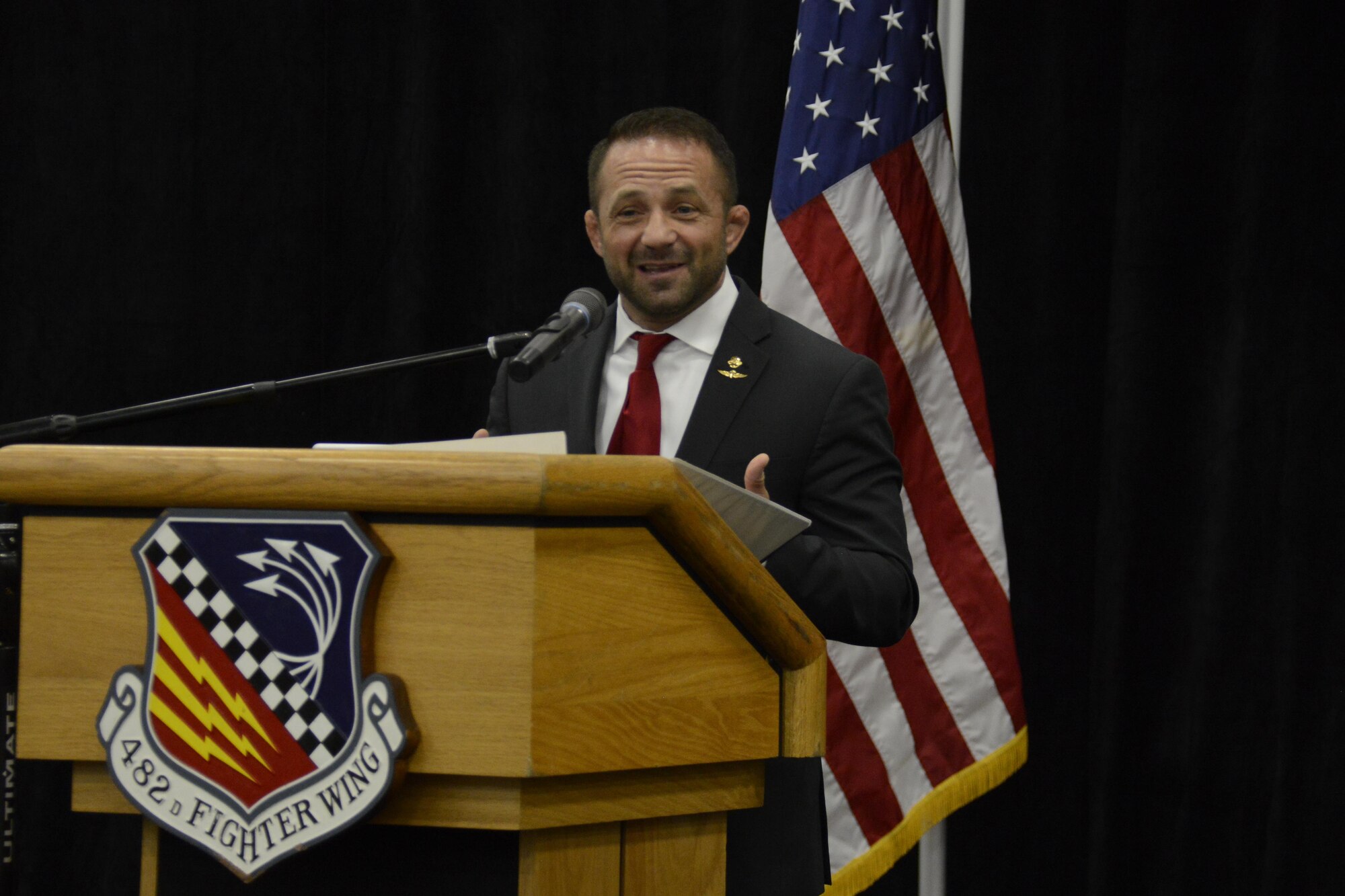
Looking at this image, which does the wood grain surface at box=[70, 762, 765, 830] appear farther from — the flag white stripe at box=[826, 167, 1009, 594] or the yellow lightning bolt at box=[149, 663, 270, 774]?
the flag white stripe at box=[826, 167, 1009, 594]

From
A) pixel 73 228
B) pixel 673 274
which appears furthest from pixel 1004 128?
pixel 73 228

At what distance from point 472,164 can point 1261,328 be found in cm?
172

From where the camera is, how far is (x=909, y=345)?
2617 mm

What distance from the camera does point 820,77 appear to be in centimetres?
262

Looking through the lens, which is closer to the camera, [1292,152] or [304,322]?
[1292,152]

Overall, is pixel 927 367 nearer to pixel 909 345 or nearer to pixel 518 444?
pixel 909 345

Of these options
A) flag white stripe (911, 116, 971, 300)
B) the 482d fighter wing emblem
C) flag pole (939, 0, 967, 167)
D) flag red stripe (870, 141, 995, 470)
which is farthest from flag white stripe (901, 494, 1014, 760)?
the 482d fighter wing emblem

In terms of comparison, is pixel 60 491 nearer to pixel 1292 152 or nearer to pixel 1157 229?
pixel 1157 229

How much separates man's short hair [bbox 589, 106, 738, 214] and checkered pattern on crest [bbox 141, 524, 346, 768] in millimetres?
985

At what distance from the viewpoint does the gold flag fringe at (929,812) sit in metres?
2.52

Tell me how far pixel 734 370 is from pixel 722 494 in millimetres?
609

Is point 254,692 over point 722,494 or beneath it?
beneath

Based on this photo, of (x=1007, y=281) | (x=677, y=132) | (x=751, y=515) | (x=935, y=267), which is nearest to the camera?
(x=751, y=515)

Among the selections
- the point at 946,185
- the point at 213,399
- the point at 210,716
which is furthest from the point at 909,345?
the point at 210,716
